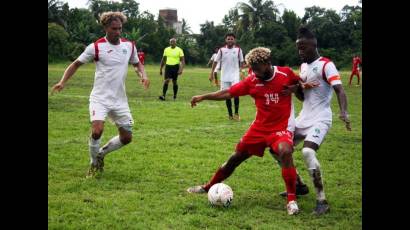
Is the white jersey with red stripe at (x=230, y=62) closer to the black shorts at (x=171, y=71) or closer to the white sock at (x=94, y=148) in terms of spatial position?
the black shorts at (x=171, y=71)

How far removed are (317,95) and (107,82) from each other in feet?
9.18

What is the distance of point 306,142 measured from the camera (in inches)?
235

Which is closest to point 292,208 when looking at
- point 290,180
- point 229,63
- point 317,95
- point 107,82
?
point 290,180

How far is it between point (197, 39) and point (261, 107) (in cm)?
6446

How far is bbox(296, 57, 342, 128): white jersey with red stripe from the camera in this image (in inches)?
239

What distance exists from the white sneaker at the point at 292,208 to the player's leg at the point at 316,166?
0.69 feet

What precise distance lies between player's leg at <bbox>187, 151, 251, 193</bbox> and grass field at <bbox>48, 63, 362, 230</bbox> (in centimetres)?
19

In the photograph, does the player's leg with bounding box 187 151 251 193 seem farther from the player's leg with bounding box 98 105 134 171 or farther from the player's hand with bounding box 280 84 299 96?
the player's leg with bounding box 98 105 134 171

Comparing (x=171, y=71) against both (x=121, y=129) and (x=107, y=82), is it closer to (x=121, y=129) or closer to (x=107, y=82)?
(x=121, y=129)

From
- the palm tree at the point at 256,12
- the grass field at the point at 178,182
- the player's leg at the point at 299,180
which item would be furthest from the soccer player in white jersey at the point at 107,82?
the palm tree at the point at 256,12

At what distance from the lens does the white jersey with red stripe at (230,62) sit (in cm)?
1357

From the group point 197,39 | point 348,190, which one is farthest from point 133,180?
point 197,39

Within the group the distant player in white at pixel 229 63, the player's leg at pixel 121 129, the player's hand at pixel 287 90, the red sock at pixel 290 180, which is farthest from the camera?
the distant player in white at pixel 229 63
